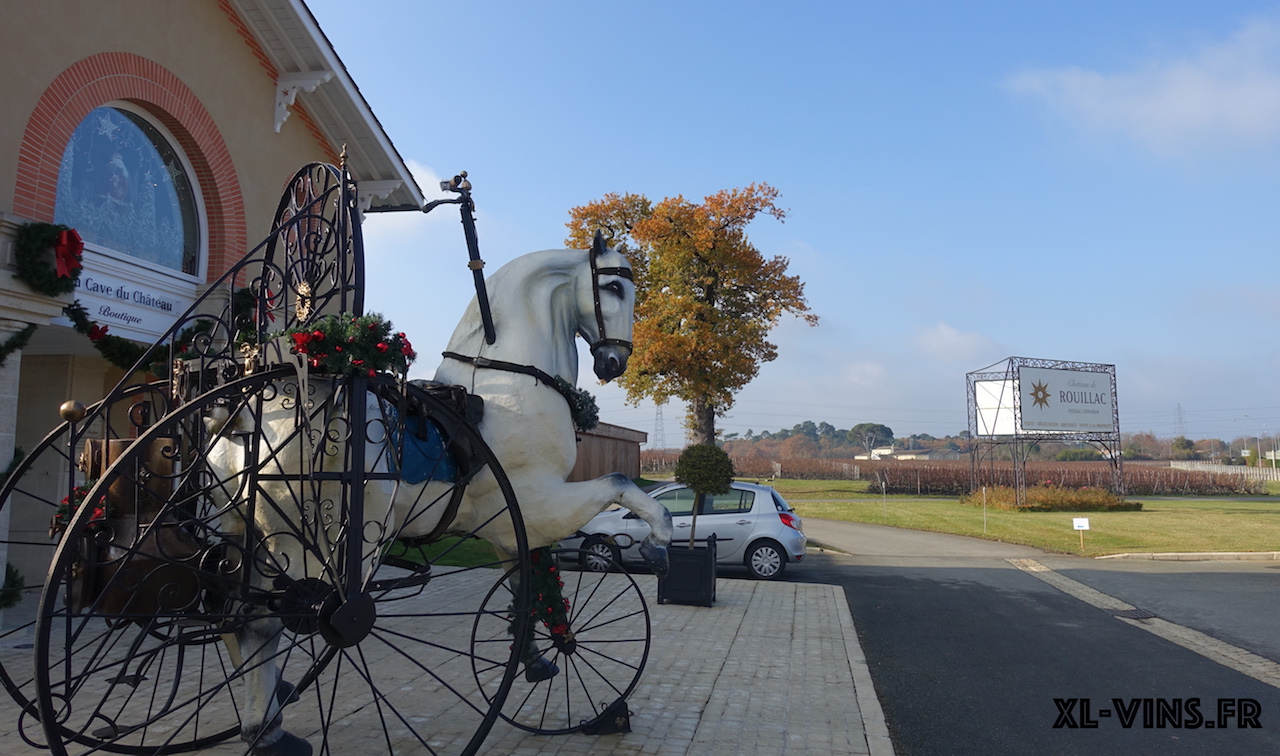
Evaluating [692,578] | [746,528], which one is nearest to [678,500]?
[746,528]

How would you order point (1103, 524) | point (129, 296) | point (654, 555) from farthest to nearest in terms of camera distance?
point (1103, 524) < point (129, 296) < point (654, 555)

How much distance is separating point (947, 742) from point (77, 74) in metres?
9.17

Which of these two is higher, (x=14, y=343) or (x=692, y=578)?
(x=14, y=343)

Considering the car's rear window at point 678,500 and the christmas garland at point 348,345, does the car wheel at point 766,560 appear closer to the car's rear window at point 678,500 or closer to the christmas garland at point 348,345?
the car's rear window at point 678,500

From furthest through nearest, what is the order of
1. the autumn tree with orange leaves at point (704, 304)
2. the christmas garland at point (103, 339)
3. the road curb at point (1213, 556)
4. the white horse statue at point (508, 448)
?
the autumn tree with orange leaves at point (704, 304) < the road curb at point (1213, 556) < the christmas garland at point (103, 339) < the white horse statue at point (508, 448)

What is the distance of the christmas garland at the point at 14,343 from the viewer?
6609mm

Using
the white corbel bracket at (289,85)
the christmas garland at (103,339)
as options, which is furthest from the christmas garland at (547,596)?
the white corbel bracket at (289,85)

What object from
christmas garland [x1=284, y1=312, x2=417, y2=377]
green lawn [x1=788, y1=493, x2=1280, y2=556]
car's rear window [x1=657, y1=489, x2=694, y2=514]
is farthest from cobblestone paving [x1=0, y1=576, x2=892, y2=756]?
green lawn [x1=788, y1=493, x2=1280, y2=556]

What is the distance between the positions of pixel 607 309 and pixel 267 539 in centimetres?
227

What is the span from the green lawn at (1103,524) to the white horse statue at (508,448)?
16686 millimetres

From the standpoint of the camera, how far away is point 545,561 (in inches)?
192

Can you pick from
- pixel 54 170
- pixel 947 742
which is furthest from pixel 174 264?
pixel 947 742

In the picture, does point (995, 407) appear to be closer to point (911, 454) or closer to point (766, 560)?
point (766, 560)

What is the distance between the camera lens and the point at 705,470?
1162 centimetres
